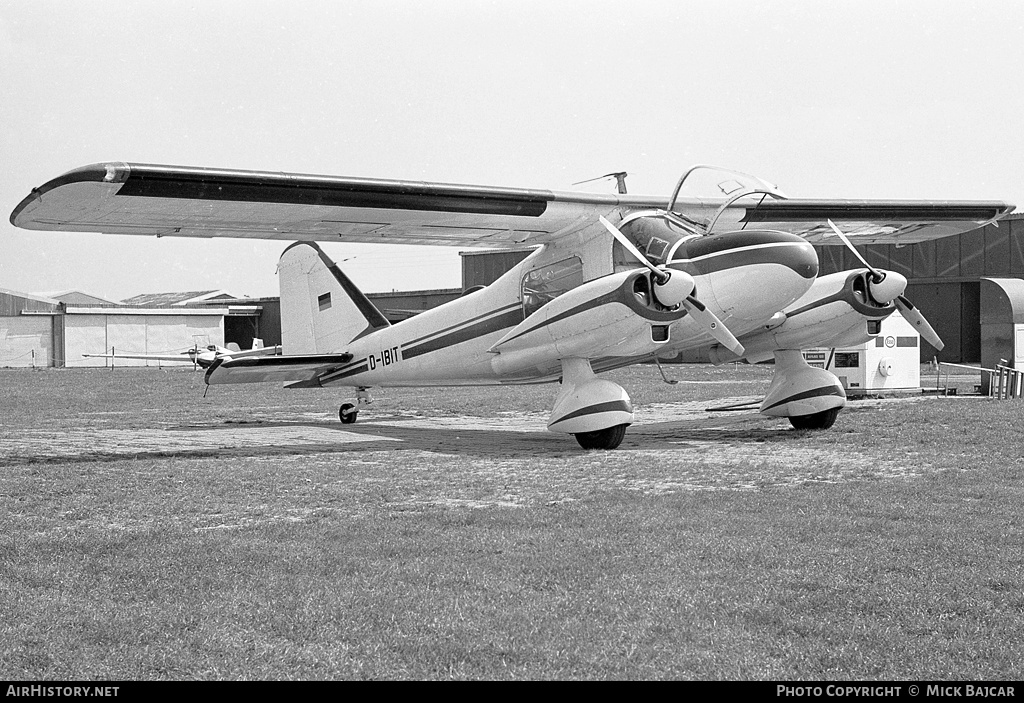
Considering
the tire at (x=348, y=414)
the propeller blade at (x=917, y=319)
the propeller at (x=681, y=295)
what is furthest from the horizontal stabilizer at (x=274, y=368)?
the propeller blade at (x=917, y=319)

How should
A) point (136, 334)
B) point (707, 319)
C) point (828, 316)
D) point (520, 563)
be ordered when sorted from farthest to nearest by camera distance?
point (136, 334)
point (828, 316)
point (707, 319)
point (520, 563)

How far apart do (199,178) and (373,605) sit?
21.9ft

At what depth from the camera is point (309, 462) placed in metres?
10.2

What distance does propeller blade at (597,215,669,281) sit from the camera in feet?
34.2

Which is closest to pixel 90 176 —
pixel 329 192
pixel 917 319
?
pixel 329 192

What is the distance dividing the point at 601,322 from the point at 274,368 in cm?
596

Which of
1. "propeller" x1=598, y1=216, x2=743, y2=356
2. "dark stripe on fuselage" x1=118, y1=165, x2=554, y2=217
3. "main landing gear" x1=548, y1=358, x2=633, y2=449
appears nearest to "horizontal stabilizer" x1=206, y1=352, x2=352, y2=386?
"dark stripe on fuselage" x1=118, y1=165, x2=554, y2=217

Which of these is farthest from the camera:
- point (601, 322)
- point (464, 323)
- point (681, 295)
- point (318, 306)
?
point (318, 306)

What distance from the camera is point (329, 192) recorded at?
10695 millimetres

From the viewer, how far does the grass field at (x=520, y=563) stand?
3844 mm

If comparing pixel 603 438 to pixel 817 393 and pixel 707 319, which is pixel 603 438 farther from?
pixel 817 393
